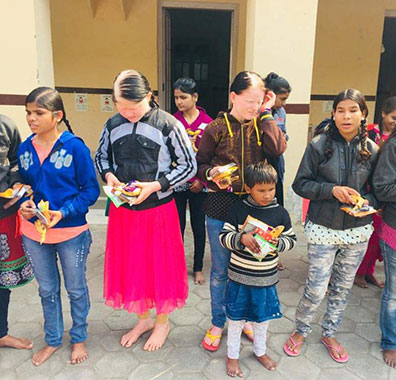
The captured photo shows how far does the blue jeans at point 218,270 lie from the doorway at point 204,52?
22.4ft

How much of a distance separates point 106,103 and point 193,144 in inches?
162

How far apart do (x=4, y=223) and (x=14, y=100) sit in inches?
89.0

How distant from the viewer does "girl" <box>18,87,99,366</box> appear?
7.45 ft

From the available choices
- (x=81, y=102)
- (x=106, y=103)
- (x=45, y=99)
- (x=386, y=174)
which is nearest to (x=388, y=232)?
(x=386, y=174)

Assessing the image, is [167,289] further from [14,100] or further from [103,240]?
[14,100]

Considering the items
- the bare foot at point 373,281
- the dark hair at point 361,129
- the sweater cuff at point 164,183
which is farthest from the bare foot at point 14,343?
the bare foot at point 373,281

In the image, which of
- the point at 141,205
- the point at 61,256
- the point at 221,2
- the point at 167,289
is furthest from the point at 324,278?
the point at 221,2

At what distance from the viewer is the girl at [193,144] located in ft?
11.5

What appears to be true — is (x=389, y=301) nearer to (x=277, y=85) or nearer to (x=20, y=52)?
(x=277, y=85)

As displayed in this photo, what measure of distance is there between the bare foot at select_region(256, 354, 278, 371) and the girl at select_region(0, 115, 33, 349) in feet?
5.35

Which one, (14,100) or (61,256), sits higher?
(14,100)

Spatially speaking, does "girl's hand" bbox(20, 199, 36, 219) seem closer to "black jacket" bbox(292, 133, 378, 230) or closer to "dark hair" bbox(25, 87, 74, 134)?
"dark hair" bbox(25, 87, 74, 134)

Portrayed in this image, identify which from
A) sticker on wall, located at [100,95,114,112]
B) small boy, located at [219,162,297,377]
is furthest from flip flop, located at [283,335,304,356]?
sticker on wall, located at [100,95,114,112]

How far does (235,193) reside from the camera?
2465 mm
